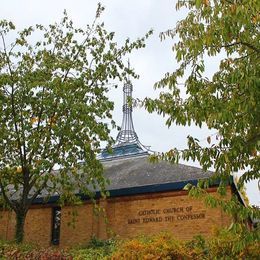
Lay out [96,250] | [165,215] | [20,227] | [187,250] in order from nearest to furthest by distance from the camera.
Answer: [187,250]
[96,250]
[20,227]
[165,215]

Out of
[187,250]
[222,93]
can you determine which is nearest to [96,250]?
[187,250]

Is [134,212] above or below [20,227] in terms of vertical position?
above

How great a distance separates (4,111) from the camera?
65.4 feet

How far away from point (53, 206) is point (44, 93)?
284 inches

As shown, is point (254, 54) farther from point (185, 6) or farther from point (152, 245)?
point (152, 245)

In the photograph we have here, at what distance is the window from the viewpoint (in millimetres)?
23562

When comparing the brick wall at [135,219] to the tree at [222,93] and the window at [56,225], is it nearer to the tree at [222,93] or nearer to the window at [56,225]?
the window at [56,225]

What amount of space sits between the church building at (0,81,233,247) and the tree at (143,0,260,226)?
1037 centimetres

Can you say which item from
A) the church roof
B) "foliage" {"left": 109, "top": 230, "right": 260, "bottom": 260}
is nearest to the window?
the church roof

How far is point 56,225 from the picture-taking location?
24.0 meters

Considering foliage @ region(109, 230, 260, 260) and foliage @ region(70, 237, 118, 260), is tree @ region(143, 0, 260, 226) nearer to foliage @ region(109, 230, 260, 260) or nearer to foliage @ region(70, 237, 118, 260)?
foliage @ region(109, 230, 260, 260)

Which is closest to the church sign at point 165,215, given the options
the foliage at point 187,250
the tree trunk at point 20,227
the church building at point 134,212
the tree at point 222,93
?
the church building at point 134,212

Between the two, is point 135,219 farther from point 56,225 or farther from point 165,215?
point 56,225

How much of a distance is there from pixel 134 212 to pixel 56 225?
16.2 feet
